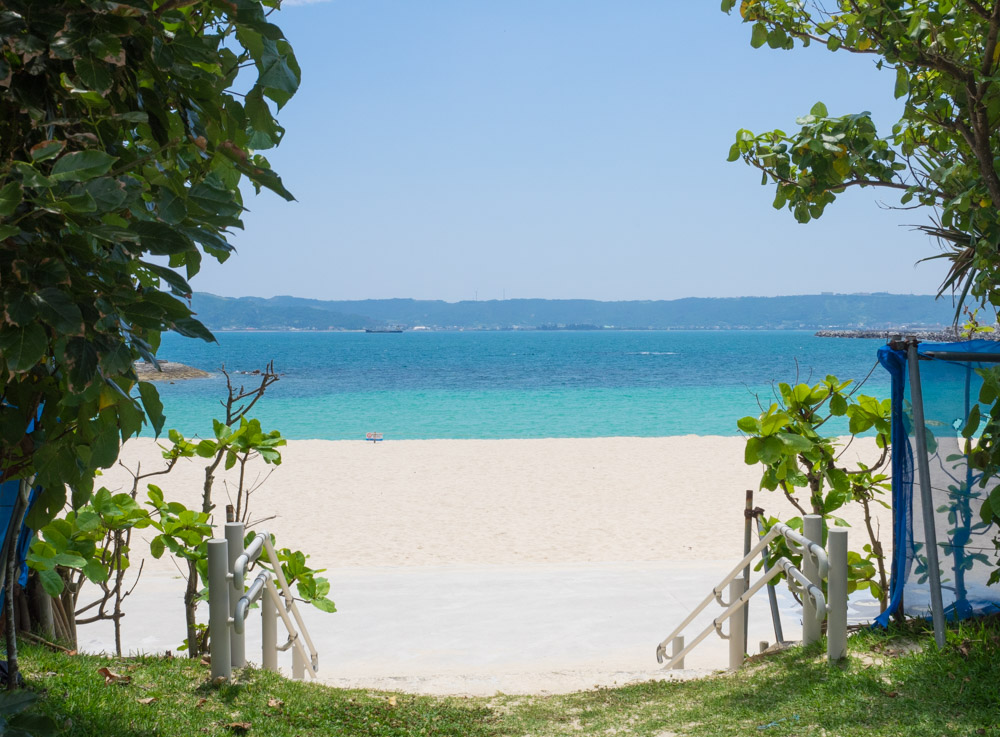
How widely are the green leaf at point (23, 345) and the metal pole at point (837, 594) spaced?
3.07m

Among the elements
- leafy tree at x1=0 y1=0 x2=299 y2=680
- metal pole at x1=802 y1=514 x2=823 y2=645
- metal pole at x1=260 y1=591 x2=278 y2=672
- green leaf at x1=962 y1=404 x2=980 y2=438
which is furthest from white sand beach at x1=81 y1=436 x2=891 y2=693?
leafy tree at x1=0 y1=0 x2=299 y2=680

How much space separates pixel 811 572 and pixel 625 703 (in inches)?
41.5

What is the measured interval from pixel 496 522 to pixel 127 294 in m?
9.52

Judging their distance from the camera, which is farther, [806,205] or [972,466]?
[806,205]

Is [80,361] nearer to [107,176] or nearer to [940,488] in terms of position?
[107,176]

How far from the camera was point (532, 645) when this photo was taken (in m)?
5.57

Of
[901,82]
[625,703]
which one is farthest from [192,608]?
[901,82]

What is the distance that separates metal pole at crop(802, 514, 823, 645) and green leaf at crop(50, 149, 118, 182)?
328cm

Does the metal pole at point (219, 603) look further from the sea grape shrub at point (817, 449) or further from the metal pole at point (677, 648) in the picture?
the metal pole at point (677, 648)

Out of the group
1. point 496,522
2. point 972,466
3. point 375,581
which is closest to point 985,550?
point 972,466

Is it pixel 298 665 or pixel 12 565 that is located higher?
pixel 12 565

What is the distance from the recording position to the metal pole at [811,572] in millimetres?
3621

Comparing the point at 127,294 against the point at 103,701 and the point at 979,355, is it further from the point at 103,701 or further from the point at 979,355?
the point at 979,355

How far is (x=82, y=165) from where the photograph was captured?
106cm
